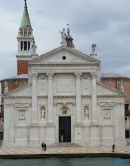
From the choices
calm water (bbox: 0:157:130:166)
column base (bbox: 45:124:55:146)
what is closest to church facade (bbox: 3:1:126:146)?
column base (bbox: 45:124:55:146)

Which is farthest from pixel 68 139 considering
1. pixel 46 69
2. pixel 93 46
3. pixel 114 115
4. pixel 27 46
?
pixel 27 46

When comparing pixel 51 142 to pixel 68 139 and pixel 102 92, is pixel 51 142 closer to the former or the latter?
pixel 68 139

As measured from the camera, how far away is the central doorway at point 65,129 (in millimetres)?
44125

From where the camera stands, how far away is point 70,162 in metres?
29.6

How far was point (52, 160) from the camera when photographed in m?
30.9

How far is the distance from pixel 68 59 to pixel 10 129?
37.2ft

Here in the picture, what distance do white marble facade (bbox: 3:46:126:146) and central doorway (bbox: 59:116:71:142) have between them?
18.0 inches

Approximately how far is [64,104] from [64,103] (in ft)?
0.41

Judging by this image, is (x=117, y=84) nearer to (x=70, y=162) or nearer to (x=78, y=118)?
(x=78, y=118)

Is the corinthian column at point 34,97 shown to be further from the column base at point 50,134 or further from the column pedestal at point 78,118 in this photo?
the column pedestal at point 78,118

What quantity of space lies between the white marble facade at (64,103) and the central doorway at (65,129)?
1.50ft

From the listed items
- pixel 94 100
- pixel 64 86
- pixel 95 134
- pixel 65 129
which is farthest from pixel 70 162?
pixel 64 86

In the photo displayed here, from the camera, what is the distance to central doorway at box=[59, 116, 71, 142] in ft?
145

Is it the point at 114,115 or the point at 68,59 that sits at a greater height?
the point at 68,59
